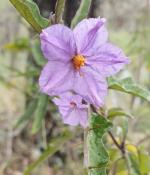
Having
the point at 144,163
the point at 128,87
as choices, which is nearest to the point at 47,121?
the point at 144,163

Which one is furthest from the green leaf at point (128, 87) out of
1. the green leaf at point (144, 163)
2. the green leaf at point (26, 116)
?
the green leaf at point (26, 116)

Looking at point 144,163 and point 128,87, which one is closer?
point 128,87

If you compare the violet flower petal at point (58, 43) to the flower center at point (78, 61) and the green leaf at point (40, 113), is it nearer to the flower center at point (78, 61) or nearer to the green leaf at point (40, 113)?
the flower center at point (78, 61)

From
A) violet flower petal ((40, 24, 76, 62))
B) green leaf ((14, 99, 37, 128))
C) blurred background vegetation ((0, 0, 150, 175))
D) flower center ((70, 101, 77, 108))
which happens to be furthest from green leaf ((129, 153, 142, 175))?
green leaf ((14, 99, 37, 128))

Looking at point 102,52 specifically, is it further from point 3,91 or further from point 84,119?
point 3,91

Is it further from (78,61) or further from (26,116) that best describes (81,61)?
(26,116)

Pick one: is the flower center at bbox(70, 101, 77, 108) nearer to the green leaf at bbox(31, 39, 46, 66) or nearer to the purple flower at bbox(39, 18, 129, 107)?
the purple flower at bbox(39, 18, 129, 107)
